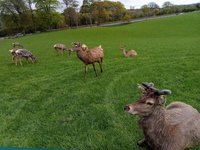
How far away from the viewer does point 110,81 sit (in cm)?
1148

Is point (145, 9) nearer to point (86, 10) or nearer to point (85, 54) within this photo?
point (86, 10)

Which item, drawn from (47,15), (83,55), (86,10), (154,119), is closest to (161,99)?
(154,119)

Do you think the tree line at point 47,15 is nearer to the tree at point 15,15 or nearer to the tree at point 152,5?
the tree at point 15,15

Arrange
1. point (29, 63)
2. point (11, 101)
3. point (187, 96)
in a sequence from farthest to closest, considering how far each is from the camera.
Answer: point (29, 63) → point (11, 101) → point (187, 96)

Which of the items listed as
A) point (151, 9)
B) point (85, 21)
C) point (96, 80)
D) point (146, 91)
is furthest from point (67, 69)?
point (151, 9)

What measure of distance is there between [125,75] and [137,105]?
7.29 meters

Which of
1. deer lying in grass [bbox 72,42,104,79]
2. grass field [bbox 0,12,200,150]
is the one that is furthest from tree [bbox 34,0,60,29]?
deer lying in grass [bbox 72,42,104,79]

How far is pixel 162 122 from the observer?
5.26 metres

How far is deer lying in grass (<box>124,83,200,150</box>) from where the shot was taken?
16.0 ft

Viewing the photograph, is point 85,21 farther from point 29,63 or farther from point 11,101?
point 11,101

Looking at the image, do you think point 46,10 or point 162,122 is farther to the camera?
point 46,10

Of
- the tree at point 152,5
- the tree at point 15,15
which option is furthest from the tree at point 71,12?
the tree at point 152,5

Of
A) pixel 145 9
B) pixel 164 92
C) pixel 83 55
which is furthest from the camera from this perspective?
pixel 145 9

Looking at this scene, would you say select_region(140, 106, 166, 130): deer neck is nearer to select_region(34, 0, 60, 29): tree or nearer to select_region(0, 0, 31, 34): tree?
select_region(34, 0, 60, 29): tree
